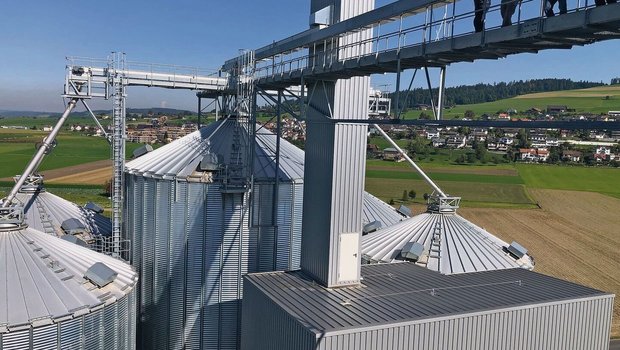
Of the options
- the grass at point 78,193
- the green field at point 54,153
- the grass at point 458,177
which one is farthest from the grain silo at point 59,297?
the green field at point 54,153

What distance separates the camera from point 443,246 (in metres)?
20.3

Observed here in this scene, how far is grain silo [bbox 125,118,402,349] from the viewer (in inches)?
759

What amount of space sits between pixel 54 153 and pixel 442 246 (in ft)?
363

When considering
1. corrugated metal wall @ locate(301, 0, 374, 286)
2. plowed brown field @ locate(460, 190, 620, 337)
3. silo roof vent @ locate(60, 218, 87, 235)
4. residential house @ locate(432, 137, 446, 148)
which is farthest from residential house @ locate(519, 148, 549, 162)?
silo roof vent @ locate(60, 218, 87, 235)

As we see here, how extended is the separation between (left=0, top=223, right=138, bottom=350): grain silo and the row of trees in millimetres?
10466

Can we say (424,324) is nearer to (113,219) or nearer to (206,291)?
(206,291)

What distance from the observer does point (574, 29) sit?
26.6 ft

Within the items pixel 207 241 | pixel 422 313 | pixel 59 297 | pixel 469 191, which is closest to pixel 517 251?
pixel 422 313

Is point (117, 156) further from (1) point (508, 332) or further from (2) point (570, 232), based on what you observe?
(2) point (570, 232)

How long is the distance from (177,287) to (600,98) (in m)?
15.8

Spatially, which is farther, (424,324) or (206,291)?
(206,291)

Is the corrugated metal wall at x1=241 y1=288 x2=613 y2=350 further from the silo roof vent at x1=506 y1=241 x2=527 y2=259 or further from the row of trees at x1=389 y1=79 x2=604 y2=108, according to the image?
the silo roof vent at x1=506 y1=241 x2=527 y2=259

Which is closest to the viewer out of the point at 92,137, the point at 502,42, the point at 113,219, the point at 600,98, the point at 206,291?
the point at 502,42

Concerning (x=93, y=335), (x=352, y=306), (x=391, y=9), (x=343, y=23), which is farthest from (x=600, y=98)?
(x=93, y=335)
